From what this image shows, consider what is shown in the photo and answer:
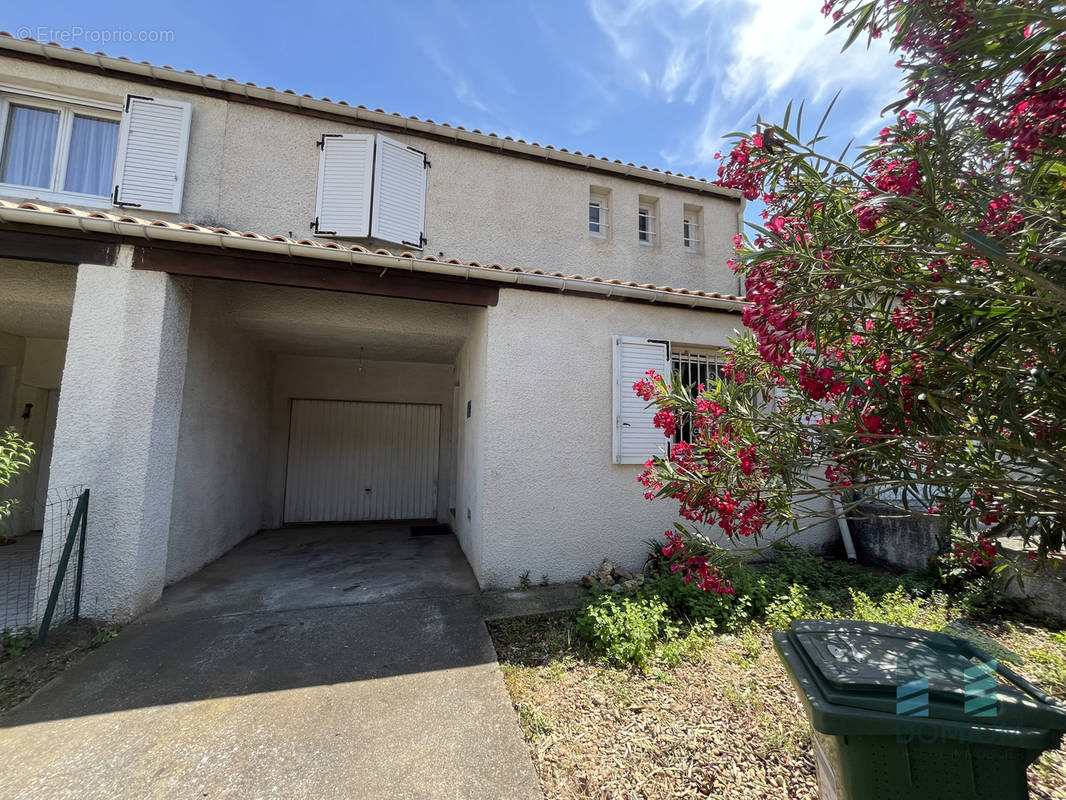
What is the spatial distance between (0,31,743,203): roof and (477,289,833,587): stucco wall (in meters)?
2.51

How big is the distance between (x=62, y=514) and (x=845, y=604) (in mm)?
8432

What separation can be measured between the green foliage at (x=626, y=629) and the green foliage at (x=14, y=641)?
16.5 feet

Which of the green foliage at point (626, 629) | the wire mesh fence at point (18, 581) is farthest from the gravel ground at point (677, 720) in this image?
the wire mesh fence at point (18, 581)

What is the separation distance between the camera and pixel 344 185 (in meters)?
6.89

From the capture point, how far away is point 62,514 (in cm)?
414

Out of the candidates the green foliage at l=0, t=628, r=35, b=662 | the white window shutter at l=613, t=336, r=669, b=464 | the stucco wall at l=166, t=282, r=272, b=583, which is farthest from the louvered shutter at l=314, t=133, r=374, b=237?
the green foliage at l=0, t=628, r=35, b=662

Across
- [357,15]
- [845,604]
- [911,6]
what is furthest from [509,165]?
[845,604]

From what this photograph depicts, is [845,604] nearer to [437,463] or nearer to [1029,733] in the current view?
[1029,733]

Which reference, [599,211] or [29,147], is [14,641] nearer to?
[29,147]

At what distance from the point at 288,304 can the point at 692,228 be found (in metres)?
8.35

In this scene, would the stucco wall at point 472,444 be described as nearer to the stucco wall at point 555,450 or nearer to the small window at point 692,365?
the stucco wall at point 555,450

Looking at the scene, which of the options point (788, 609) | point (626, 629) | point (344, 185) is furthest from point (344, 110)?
point (788, 609)

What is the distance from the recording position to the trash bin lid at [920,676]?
151 cm

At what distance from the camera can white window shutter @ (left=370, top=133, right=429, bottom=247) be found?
687 centimetres
